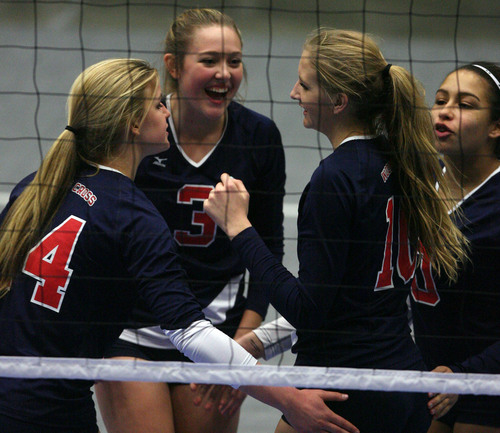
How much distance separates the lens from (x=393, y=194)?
198cm

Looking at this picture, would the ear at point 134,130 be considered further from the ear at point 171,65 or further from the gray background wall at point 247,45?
the gray background wall at point 247,45

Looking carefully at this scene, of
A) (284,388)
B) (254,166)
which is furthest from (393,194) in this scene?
(254,166)

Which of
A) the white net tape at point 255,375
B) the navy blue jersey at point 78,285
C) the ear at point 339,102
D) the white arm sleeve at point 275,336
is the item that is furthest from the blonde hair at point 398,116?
the navy blue jersey at point 78,285

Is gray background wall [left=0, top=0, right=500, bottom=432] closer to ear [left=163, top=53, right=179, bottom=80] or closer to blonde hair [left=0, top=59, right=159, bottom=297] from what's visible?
ear [left=163, top=53, right=179, bottom=80]

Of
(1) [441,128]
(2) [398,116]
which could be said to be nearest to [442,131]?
(1) [441,128]

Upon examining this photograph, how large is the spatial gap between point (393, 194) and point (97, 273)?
0.74m

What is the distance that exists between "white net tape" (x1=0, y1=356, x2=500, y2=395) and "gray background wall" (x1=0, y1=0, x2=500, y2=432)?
10.0 feet

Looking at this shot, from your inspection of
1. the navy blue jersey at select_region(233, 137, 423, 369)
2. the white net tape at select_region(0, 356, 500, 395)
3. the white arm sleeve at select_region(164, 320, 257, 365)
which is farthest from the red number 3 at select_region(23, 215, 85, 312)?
the navy blue jersey at select_region(233, 137, 423, 369)

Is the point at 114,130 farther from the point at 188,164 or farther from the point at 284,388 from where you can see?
the point at 284,388

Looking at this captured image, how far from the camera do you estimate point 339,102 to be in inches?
79.0

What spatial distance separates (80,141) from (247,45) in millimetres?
4838

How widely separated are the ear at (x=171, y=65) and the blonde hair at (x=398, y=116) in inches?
26.4

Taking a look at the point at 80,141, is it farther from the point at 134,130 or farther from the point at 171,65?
the point at 171,65

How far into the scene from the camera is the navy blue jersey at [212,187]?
2523 millimetres
